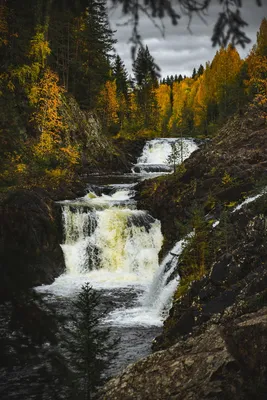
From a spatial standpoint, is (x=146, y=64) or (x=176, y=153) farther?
(x=176, y=153)

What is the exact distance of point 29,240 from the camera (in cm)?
1973

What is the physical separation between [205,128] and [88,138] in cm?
3375

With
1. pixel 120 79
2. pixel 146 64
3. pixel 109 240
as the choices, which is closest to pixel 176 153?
pixel 109 240

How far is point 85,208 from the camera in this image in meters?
22.0

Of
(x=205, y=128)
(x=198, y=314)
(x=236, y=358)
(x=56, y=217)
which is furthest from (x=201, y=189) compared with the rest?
(x=205, y=128)

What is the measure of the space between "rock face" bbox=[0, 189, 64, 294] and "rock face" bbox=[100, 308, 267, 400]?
12.3m

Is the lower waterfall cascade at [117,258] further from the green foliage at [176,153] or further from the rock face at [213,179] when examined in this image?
the green foliage at [176,153]

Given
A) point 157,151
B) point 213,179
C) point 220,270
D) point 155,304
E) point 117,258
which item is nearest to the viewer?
point 220,270

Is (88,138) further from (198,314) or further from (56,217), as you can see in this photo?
(198,314)

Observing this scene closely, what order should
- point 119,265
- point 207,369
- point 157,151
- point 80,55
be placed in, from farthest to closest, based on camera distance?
1. point 157,151
2. point 80,55
3. point 119,265
4. point 207,369

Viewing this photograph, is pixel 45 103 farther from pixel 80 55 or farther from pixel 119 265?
pixel 119 265

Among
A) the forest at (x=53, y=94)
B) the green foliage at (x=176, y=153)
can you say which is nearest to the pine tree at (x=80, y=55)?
the forest at (x=53, y=94)

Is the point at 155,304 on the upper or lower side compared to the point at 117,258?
lower

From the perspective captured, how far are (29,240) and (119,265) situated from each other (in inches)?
198
